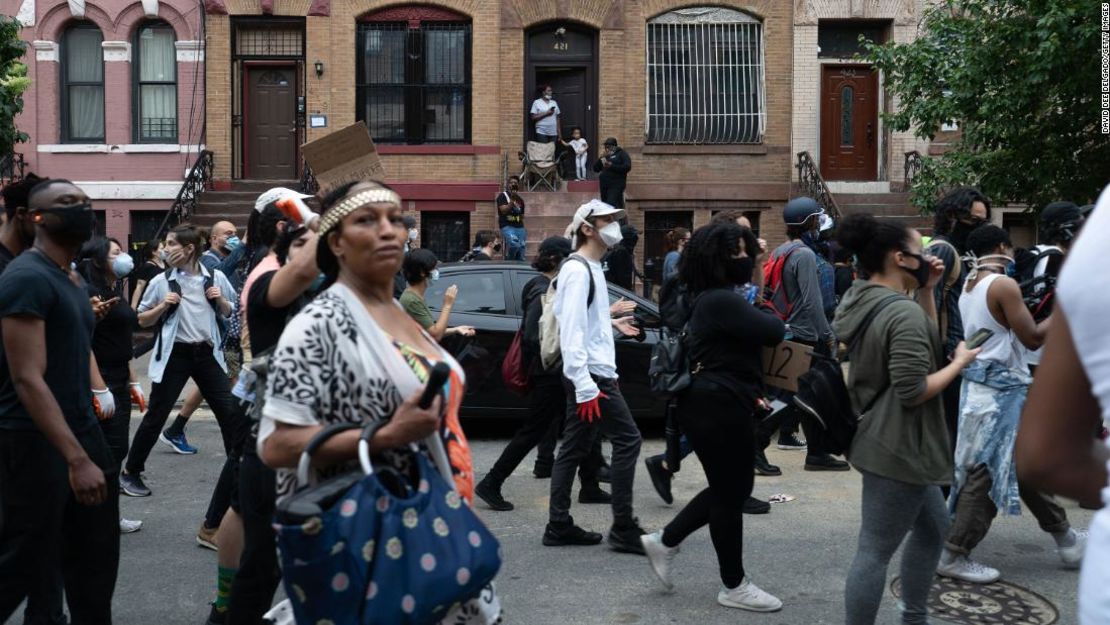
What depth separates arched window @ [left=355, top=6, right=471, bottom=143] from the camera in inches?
847

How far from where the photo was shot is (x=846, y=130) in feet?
71.1

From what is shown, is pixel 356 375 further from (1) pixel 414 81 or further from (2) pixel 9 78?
(1) pixel 414 81

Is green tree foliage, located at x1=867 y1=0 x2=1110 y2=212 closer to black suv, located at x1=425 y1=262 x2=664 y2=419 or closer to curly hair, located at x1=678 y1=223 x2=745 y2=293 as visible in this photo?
black suv, located at x1=425 y1=262 x2=664 y2=419

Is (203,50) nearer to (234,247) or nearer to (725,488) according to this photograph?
(234,247)

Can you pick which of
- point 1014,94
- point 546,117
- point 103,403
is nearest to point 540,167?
point 546,117

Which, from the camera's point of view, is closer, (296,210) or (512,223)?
(296,210)

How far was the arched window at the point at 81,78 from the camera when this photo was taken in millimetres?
21891

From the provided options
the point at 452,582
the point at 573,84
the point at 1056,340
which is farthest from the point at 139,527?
the point at 573,84

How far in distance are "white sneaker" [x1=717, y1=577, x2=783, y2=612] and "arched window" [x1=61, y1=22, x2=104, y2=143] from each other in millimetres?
19200

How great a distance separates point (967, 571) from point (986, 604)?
1.16 feet

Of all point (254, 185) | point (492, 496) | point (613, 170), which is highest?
point (613, 170)

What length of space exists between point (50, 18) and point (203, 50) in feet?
9.45

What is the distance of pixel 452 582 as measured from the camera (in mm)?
2861

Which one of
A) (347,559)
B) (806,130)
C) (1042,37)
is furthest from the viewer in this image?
(806,130)
